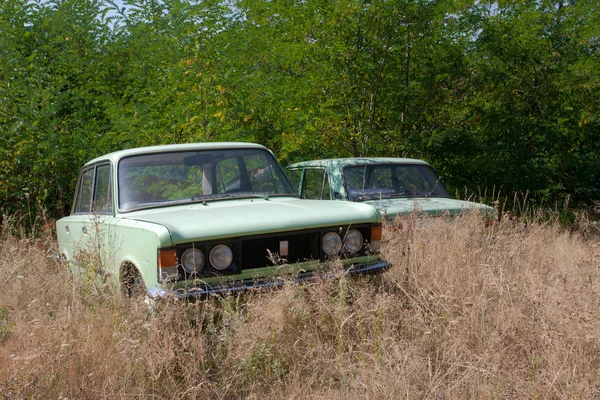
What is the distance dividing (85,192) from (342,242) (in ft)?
9.85

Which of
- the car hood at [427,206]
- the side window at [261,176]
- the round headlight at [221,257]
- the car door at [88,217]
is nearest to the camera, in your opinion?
the round headlight at [221,257]

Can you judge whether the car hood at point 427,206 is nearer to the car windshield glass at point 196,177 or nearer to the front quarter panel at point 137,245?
the car windshield glass at point 196,177

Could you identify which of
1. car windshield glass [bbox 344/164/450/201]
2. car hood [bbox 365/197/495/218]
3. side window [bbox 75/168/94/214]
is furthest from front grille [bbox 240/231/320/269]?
car windshield glass [bbox 344/164/450/201]

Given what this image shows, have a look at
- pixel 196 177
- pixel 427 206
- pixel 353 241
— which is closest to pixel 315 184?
pixel 427 206

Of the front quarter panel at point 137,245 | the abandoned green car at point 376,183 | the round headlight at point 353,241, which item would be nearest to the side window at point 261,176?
the round headlight at point 353,241

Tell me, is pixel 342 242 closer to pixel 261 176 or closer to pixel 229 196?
pixel 229 196

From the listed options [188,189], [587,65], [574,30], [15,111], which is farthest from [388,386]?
[574,30]

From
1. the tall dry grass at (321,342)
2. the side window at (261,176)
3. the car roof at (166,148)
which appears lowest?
the tall dry grass at (321,342)

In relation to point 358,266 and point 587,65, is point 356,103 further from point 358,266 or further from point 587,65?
point 358,266

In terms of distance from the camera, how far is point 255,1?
11961 mm

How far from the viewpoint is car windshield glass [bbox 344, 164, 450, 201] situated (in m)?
7.56

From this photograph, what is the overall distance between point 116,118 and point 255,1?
4.45 meters

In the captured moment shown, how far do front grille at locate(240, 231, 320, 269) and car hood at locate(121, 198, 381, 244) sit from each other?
0.29 feet

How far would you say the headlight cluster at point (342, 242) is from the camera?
4.55 m
